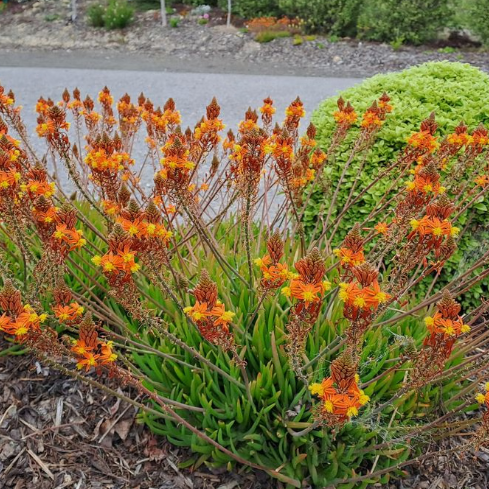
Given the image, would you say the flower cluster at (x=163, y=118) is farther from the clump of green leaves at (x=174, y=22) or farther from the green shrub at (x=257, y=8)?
the green shrub at (x=257, y=8)

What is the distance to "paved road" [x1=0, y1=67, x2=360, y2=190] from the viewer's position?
8.52m

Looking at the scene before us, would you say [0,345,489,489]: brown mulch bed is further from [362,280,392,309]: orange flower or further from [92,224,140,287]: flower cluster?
[362,280,392,309]: orange flower

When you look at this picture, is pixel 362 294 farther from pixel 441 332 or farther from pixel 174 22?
pixel 174 22

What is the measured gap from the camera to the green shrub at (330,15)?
1388 cm

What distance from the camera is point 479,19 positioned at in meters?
12.7

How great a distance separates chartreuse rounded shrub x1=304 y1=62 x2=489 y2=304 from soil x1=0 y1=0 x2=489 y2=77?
7.81 meters

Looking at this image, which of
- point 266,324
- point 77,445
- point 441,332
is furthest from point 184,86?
point 441,332

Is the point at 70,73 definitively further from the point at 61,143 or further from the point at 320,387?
the point at 320,387

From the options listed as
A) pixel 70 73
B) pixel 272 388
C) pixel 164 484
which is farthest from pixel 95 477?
pixel 70 73

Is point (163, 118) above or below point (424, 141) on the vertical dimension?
below

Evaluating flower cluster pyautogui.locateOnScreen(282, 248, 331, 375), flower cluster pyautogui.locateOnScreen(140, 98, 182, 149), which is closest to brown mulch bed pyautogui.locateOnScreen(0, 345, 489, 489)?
flower cluster pyautogui.locateOnScreen(282, 248, 331, 375)

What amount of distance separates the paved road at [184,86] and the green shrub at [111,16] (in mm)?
4574

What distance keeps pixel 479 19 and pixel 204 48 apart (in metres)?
6.71

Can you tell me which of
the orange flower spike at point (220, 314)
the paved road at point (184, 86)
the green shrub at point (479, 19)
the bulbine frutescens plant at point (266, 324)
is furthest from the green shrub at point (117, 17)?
the orange flower spike at point (220, 314)
